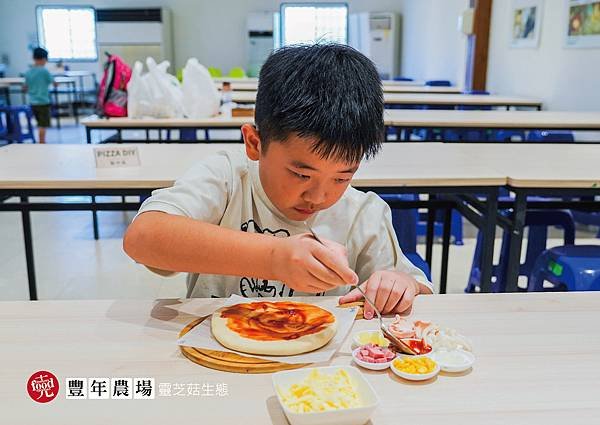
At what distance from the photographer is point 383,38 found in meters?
11.2

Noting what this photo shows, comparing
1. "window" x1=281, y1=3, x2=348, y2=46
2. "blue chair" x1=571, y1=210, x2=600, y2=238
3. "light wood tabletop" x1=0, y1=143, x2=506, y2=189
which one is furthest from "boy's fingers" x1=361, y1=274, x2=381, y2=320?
"window" x1=281, y1=3, x2=348, y2=46

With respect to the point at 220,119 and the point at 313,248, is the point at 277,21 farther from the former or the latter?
the point at 313,248

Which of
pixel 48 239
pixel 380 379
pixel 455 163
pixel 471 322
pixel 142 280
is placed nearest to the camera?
pixel 380 379

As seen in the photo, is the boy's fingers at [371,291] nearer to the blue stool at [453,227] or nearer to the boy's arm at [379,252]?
the boy's arm at [379,252]

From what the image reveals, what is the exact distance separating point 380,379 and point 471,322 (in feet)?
0.79

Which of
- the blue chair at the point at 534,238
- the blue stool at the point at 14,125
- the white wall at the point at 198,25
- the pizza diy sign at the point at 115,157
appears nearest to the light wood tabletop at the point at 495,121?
the blue chair at the point at 534,238

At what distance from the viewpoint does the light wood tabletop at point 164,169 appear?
6.17 ft

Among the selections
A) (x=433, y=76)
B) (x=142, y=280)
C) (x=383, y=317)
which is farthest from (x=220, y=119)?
(x=433, y=76)

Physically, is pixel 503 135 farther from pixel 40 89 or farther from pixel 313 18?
pixel 313 18

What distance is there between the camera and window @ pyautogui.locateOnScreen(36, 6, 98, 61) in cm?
1193

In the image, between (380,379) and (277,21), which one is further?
(277,21)

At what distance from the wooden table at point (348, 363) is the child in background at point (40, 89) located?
7.39 meters

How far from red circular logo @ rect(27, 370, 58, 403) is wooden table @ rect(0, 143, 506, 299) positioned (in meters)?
1.18

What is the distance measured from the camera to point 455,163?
2.13 metres
